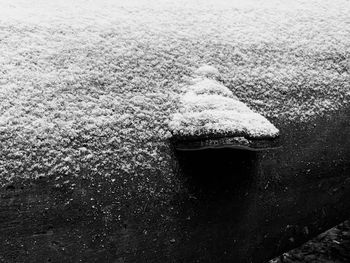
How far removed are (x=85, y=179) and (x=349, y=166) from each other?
1050mm

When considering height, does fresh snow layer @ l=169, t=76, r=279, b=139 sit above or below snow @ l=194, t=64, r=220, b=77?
below

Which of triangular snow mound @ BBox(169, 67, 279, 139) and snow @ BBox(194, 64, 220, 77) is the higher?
snow @ BBox(194, 64, 220, 77)

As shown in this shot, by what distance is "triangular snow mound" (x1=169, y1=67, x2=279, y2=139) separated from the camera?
1267 millimetres

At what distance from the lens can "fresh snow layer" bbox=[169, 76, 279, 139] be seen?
1266 millimetres

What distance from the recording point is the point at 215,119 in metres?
1.29

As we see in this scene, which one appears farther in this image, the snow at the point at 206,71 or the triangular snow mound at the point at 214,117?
the snow at the point at 206,71

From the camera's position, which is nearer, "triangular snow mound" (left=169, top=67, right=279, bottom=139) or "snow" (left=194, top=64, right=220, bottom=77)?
"triangular snow mound" (left=169, top=67, right=279, bottom=139)

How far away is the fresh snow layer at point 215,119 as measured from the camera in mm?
1266

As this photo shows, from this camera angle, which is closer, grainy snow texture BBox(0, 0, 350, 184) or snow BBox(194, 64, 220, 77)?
grainy snow texture BBox(0, 0, 350, 184)

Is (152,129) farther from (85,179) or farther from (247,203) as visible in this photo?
(247,203)

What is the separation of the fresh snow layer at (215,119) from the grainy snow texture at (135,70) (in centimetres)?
6

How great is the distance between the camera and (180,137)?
4.23ft

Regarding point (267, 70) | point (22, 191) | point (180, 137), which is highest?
point (267, 70)

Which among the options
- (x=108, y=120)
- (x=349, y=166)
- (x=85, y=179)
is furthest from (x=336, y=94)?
(x=85, y=179)
